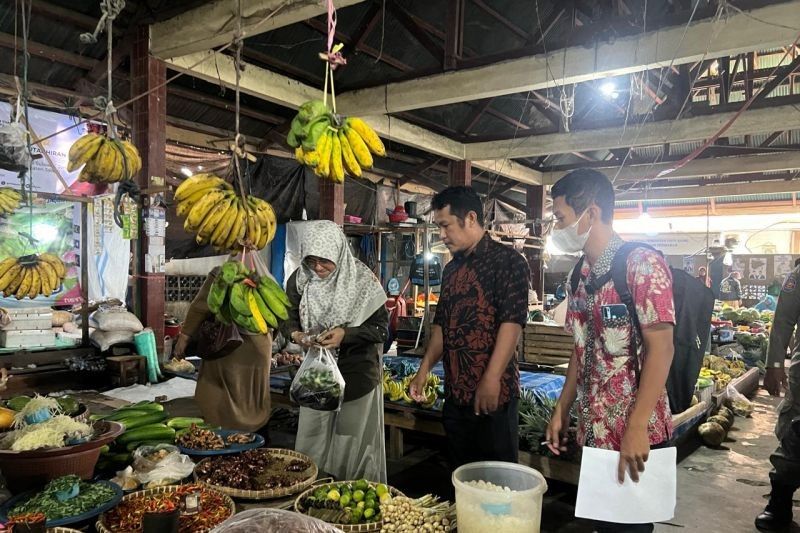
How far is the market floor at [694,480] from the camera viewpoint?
354cm

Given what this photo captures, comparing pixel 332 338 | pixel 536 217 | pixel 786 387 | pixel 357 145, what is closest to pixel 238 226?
pixel 357 145

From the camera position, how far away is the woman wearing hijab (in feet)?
9.31

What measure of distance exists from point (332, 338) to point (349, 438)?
0.71 m

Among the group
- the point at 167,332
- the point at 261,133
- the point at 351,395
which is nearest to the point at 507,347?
the point at 351,395

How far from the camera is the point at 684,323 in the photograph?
1957 mm

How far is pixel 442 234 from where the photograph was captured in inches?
100

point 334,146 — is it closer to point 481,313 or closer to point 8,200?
point 481,313

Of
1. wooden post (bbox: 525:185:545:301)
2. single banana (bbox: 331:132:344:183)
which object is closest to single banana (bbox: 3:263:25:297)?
single banana (bbox: 331:132:344:183)

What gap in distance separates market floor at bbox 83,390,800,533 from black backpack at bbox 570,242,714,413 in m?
1.85

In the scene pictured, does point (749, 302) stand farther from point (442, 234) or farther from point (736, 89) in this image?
point (442, 234)

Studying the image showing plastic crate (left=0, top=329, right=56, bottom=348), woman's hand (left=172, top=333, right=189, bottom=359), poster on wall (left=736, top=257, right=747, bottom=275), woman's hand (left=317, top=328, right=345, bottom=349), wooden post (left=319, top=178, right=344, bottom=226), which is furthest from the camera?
poster on wall (left=736, top=257, right=747, bottom=275)

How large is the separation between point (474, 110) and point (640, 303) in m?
7.66

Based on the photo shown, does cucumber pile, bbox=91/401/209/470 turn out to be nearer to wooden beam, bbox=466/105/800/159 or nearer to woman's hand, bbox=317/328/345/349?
woman's hand, bbox=317/328/345/349

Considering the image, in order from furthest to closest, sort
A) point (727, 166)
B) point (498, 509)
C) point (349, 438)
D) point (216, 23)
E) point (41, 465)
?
point (727, 166) < point (216, 23) < point (349, 438) < point (41, 465) < point (498, 509)
